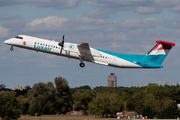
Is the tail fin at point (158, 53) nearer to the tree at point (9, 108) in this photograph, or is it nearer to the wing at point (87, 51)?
the wing at point (87, 51)

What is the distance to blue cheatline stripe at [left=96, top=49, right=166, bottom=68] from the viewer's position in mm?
44375

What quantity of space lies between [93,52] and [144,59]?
7.88 meters

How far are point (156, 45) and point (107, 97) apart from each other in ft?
175

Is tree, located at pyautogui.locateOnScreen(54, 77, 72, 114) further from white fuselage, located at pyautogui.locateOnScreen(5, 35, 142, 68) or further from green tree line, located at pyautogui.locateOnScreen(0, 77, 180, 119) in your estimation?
white fuselage, located at pyautogui.locateOnScreen(5, 35, 142, 68)

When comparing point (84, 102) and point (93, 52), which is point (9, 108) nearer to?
point (93, 52)

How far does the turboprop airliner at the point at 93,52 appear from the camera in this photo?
143 feet

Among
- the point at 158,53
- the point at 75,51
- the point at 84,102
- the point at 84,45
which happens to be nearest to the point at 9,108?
the point at 75,51

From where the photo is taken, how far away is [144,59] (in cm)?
4478

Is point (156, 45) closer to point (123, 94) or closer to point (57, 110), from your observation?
point (57, 110)

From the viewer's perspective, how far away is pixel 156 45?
45.0 m

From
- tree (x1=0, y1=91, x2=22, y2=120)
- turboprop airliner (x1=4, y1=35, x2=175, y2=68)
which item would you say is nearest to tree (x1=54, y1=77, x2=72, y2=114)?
tree (x1=0, y1=91, x2=22, y2=120)

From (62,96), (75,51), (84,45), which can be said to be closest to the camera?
(84,45)

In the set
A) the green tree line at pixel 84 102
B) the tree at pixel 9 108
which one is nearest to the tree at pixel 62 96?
the green tree line at pixel 84 102

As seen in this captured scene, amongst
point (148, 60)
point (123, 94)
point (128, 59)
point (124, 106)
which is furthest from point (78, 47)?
point (123, 94)
